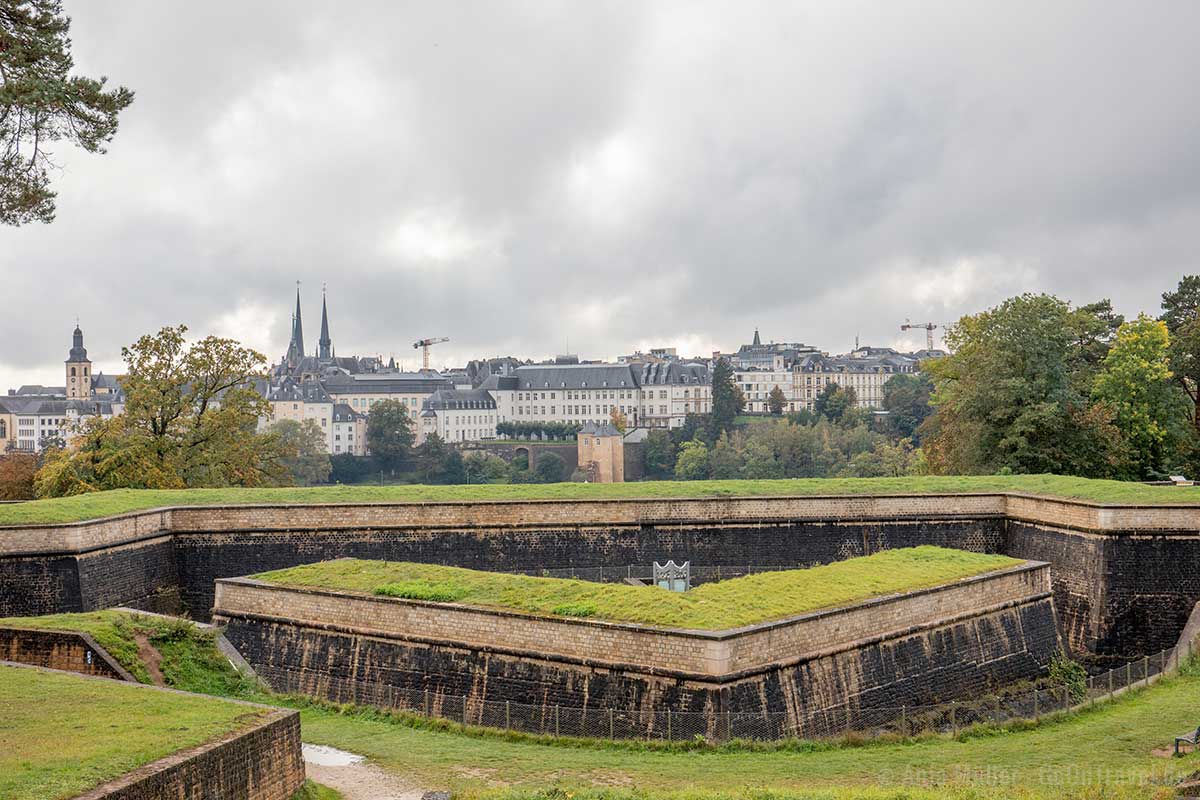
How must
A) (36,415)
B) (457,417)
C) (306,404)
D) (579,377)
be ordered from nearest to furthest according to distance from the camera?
1. (36,415)
2. (306,404)
3. (457,417)
4. (579,377)

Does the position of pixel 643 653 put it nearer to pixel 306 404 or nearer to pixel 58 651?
pixel 58 651

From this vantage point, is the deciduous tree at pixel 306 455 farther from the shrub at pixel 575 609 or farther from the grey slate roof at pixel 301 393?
the shrub at pixel 575 609

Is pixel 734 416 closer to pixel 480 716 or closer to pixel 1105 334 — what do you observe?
pixel 1105 334

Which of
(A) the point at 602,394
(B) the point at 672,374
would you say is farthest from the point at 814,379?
(A) the point at 602,394

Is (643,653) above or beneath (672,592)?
beneath

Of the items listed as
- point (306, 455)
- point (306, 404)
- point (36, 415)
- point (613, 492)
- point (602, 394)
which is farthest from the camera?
point (602, 394)

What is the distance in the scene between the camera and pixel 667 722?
17.4m

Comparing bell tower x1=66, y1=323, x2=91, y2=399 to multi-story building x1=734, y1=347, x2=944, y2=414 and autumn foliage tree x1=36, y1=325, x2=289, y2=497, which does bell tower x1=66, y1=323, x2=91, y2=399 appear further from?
autumn foliage tree x1=36, y1=325, x2=289, y2=497

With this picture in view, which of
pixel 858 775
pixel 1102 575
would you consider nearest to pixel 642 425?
pixel 1102 575

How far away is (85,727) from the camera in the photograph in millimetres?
13766

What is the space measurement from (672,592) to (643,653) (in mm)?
1908

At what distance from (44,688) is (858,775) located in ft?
34.4

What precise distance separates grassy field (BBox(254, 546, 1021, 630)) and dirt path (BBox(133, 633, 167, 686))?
3.00m

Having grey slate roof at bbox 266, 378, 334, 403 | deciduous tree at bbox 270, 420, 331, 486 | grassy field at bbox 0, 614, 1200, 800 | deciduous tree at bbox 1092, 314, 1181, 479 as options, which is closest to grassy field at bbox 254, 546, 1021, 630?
grassy field at bbox 0, 614, 1200, 800
